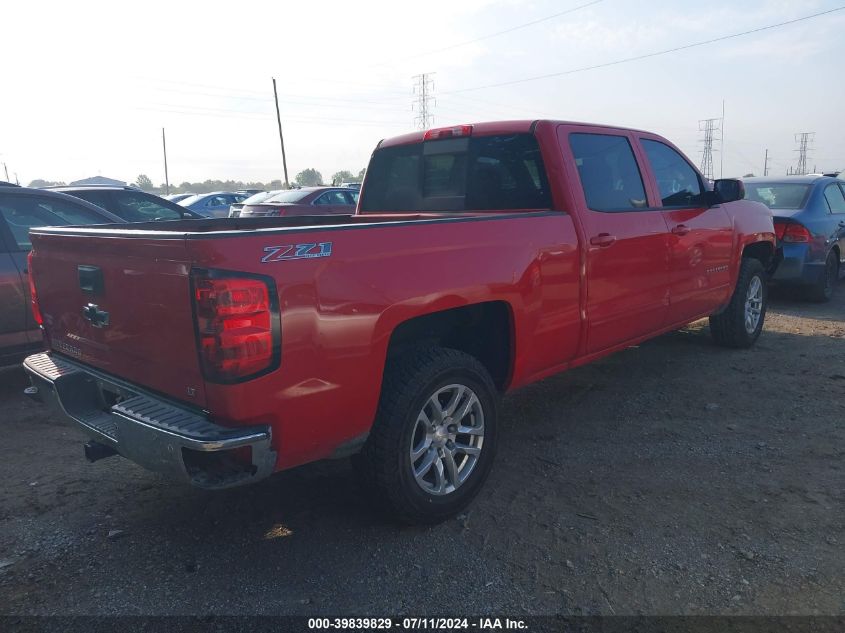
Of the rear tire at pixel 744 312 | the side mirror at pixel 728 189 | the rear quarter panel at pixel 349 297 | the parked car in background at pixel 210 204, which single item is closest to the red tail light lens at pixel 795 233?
the rear tire at pixel 744 312

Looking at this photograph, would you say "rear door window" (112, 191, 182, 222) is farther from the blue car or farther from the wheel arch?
the blue car

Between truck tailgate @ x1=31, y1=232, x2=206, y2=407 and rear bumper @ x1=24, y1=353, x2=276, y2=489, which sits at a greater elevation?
truck tailgate @ x1=31, y1=232, x2=206, y2=407

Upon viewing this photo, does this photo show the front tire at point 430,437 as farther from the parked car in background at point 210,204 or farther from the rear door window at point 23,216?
the parked car in background at point 210,204

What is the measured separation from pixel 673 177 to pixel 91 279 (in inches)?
166

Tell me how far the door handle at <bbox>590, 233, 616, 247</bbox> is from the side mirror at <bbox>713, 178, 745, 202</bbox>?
1.70 m

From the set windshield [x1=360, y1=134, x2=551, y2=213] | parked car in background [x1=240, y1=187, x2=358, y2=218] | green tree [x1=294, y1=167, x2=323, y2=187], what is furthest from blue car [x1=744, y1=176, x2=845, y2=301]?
green tree [x1=294, y1=167, x2=323, y2=187]

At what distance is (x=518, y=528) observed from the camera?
3.17m

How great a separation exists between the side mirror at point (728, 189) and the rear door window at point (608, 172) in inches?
38.7

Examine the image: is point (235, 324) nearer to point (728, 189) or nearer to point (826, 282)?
point (728, 189)

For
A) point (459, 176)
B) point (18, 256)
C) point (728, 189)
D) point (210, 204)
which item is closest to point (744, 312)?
point (728, 189)

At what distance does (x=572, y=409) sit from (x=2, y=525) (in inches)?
142

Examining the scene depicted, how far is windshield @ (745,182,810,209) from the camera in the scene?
340 inches

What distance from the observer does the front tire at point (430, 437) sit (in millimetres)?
2930

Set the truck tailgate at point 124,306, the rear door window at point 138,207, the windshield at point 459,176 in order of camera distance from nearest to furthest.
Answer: the truck tailgate at point 124,306 → the windshield at point 459,176 → the rear door window at point 138,207
